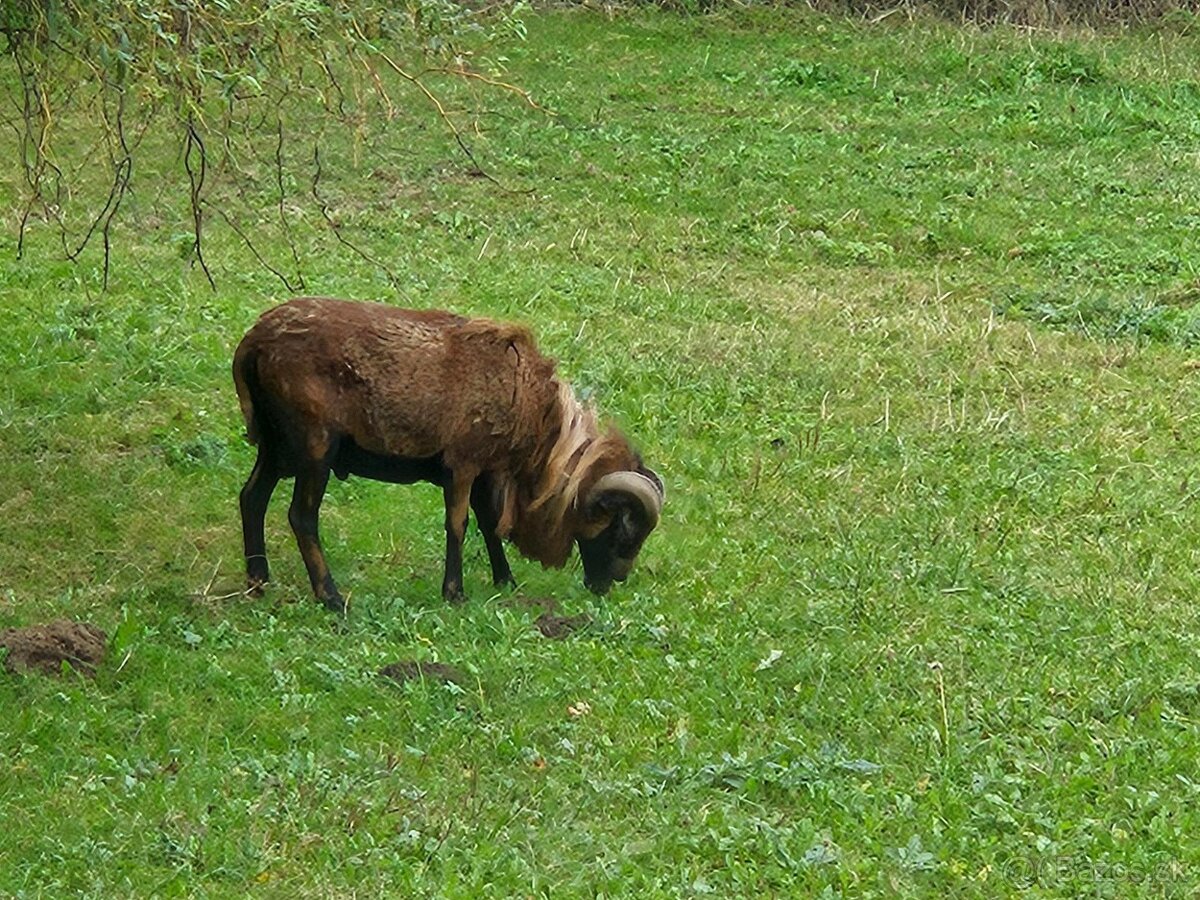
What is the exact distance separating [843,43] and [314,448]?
1558 cm

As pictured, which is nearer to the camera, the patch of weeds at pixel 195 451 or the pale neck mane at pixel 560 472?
the pale neck mane at pixel 560 472

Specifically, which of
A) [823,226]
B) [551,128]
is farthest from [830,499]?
[551,128]

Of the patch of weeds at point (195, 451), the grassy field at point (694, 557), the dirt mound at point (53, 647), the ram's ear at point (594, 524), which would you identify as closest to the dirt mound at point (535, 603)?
the grassy field at point (694, 557)

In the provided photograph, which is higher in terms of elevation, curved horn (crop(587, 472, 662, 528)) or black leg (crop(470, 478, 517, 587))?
curved horn (crop(587, 472, 662, 528))

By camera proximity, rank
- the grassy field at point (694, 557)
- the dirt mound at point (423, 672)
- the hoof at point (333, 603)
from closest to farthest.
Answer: the grassy field at point (694, 557)
the dirt mound at point (423, 672)
the hoof at point (333, 603)

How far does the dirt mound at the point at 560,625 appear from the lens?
894 centimetres

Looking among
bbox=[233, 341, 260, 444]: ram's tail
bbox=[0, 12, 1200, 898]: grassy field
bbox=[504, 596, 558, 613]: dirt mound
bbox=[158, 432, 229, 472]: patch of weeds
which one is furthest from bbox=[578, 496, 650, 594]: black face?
bbox=[158, 432, 229, 472]: patch of weeds

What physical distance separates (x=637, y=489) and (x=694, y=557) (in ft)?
1.71

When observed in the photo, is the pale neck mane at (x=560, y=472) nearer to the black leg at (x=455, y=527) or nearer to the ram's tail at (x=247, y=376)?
the black leg at (x=455, y=527)

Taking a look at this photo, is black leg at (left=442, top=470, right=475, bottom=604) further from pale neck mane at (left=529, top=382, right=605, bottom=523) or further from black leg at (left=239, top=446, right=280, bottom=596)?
black leg at (left=239, top=446, right=280, bottom=596)

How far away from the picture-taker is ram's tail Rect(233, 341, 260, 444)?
30.4 ft

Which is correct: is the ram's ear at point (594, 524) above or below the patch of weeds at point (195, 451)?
above

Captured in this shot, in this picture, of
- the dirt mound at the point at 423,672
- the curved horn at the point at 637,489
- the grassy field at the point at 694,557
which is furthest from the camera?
the curved horn at the point at 637,489

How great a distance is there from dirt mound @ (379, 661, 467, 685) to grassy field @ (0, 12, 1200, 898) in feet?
0.33
